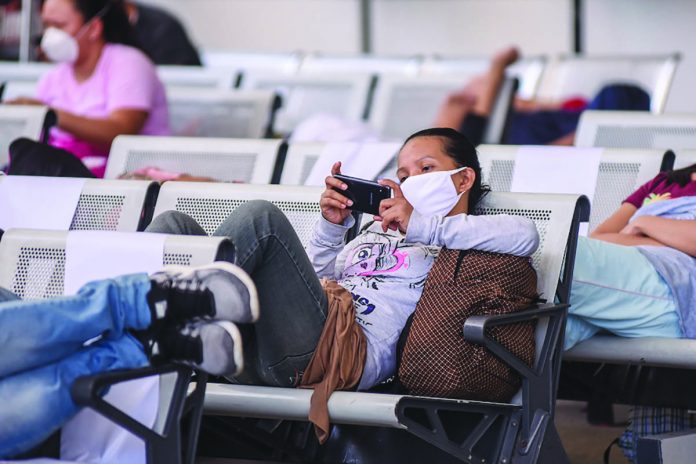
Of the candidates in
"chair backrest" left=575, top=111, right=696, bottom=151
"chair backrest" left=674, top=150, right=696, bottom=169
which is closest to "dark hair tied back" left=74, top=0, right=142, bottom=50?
"chair backrest" left=575, top=111, right=696, bottom=151

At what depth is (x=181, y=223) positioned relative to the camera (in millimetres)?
2770

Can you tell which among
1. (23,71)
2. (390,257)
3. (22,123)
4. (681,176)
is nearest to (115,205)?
(390,257)

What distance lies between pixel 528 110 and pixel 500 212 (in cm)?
378

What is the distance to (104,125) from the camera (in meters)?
4.84

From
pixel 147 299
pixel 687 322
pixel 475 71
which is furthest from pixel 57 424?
Result: pixel 475 71

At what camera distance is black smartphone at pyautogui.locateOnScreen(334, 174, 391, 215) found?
2906mm

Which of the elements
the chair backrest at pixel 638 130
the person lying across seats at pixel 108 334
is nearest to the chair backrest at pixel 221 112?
the chair backrest at pixel 638 130

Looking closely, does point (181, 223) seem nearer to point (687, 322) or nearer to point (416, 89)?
point (687, 322)

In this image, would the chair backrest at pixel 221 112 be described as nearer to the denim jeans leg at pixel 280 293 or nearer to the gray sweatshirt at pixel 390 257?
the gray sweatshirt at pixel 390 257

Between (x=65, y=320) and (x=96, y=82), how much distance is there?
10.1 feet

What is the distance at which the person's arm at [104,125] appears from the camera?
186 inches

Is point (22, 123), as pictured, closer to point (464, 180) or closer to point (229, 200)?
point (229, 200)

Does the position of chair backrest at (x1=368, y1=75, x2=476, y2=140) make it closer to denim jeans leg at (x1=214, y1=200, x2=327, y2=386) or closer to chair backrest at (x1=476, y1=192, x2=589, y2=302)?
chair backrest at (x1=476, y1=192, x2=589, y2=302)

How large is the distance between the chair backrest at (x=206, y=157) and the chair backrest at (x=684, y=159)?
50.8 inches
